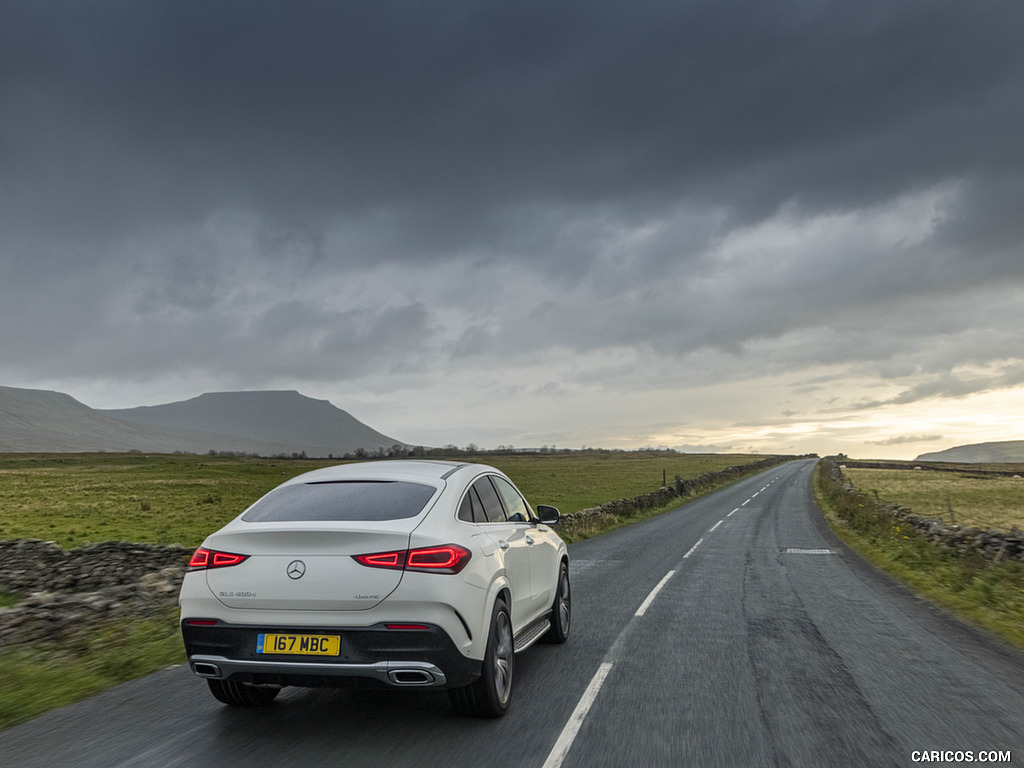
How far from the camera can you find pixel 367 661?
14.8 ft

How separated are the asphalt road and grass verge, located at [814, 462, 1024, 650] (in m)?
0.90

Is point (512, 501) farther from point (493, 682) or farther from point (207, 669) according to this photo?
point (207, 669)

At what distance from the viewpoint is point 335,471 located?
20.1ft

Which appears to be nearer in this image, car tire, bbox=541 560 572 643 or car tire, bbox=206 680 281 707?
car tire, bbox=206 680 281 707

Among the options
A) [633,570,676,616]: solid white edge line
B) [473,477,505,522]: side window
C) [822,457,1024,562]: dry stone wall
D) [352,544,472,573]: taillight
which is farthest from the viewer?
[822,457,1024,562]: dry stone wall

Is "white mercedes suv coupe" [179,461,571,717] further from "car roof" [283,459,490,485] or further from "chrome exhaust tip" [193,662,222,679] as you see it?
"car roof" [283,459,490,485]

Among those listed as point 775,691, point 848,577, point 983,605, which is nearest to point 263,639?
point 775,691

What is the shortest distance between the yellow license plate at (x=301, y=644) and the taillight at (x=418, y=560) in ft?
1.69

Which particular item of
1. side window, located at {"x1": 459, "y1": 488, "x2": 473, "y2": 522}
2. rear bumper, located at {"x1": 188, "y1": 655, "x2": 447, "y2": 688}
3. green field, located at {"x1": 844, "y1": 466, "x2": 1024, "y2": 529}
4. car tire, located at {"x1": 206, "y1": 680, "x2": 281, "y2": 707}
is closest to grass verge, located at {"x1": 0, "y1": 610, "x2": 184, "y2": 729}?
car tire, located at {"x1": 206, "y1": 680, "x2": 281, "y2": 707}

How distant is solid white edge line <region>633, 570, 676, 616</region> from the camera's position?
9.47 metres

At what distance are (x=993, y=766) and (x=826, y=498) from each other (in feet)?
120

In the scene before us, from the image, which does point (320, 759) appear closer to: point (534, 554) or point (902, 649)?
point (534, 554)

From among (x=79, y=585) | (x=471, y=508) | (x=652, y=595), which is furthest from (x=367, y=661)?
(x=79, y=585)

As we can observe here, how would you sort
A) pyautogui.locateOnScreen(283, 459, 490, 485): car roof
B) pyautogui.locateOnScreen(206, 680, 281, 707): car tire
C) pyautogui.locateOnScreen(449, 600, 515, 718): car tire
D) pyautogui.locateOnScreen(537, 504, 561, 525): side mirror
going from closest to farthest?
pyautogui.locateOnScreen(449, 600, 515, 718): car tire, pyautogui.locateOnScreen(206, 680, 281, 707): car tire, pyautogui.locateOnScreen(283, 459, 490, 485): car roof, pyautogui.locateOnScreen(537, 504, 561, 525): side mirror
